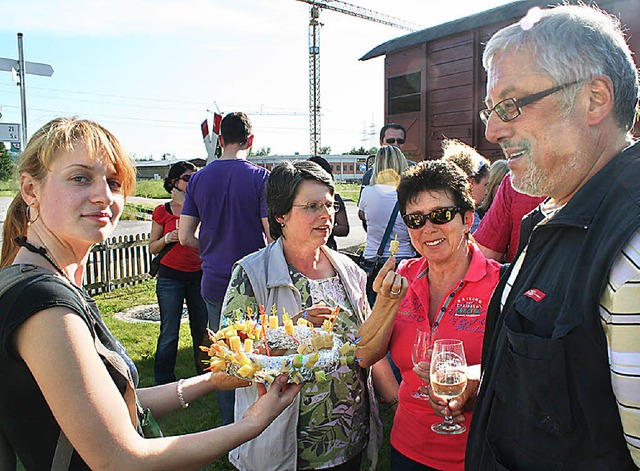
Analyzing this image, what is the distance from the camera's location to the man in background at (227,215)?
160 inches

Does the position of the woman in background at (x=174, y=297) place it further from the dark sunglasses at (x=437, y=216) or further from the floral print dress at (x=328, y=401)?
the dark sunglasses at (x=437, y=216)

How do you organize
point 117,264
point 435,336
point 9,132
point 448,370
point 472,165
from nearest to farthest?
point 448,370, point 435,336, point 472,165, point 9,132, point 117,264

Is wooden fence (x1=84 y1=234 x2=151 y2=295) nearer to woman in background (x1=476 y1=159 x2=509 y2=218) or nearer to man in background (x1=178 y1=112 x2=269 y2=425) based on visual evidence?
man in background (x1=178 y1=112 x2=269 y2=425)

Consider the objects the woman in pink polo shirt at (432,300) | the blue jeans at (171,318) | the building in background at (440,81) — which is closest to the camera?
the woman in pink polo shirt at (432,300)

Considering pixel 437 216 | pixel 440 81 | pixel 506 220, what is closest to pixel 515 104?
pixel 437 216

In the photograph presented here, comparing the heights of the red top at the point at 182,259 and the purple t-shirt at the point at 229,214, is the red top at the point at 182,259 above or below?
below

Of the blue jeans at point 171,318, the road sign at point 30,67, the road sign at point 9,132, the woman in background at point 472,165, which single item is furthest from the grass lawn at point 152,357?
the road sign at point 30,67

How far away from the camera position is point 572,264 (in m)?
1.31

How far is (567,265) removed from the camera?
4.33 ft

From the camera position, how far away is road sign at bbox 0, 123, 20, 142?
9.25 metres

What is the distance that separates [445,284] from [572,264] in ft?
4.10

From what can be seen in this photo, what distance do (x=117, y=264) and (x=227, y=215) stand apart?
691cm

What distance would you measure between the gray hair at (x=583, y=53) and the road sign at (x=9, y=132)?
10.4 meters

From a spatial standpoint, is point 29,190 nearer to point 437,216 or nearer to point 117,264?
point 437,216
